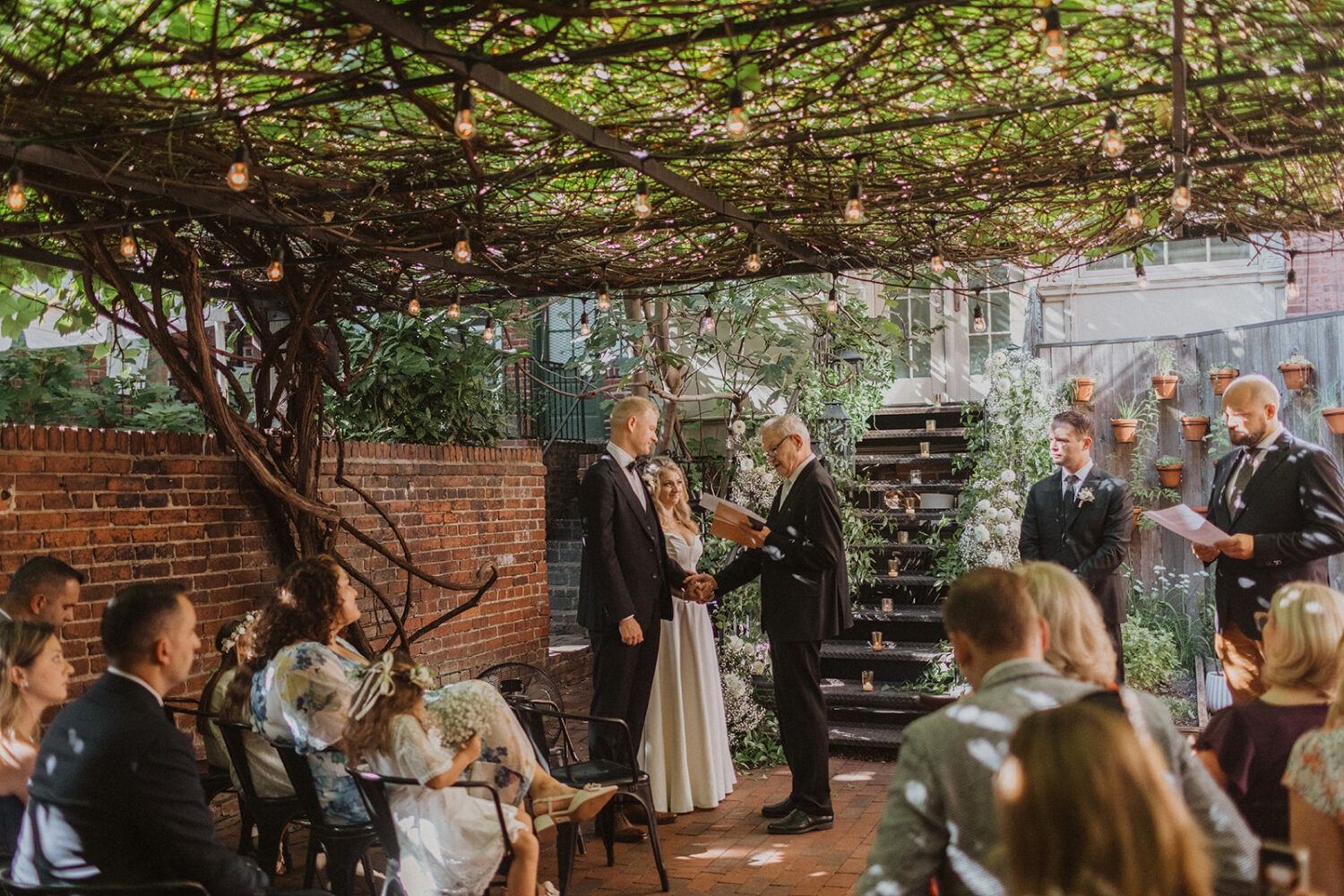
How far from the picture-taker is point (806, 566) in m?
5.69

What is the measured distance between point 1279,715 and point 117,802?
275cm

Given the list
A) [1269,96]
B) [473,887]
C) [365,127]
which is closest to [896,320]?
[1269,96]

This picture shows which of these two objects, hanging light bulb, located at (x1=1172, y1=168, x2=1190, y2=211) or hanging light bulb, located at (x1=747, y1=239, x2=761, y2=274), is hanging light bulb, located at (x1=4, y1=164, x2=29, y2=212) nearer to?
hanging light bulb, located at (x1=747, y1=239, x2=761, y2=274)

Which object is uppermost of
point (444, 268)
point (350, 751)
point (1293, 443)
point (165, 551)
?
point (444, 268)

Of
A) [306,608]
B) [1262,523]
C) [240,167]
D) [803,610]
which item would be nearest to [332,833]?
[306,608]

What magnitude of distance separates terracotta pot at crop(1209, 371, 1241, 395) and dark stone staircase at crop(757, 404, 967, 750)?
5.92 feet

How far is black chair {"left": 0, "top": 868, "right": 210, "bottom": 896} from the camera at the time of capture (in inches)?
106

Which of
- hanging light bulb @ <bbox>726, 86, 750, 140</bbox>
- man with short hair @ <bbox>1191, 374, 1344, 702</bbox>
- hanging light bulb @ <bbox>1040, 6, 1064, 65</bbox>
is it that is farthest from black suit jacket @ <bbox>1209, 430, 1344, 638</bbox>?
hanging light bulb @ <bbox>726, 86, 750, 140</bbox>

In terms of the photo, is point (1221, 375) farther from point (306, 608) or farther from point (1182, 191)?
point (306, 608)

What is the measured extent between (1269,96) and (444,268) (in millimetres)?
3759

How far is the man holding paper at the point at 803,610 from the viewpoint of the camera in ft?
18.6

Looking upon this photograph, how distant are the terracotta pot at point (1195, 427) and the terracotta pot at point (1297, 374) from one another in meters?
0.69

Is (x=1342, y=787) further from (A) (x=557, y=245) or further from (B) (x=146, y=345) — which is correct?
(B) (x=146, y=345)

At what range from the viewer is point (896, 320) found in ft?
37.6
